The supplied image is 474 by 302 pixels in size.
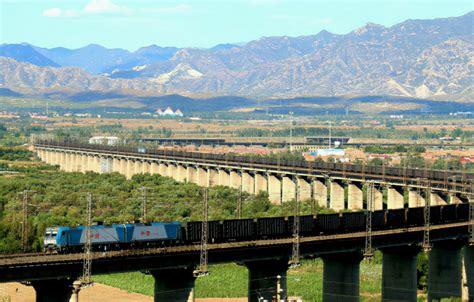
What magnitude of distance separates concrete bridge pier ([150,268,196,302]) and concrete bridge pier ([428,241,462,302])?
946 inches

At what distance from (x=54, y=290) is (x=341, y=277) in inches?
798

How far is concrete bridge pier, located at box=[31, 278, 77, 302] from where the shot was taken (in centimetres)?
5216

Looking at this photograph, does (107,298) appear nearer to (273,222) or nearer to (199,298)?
(199,298)

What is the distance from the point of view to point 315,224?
65.9 meters

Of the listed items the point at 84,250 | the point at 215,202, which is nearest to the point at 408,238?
the point at 84,250

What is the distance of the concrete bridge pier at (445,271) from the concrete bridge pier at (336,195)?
47783mm

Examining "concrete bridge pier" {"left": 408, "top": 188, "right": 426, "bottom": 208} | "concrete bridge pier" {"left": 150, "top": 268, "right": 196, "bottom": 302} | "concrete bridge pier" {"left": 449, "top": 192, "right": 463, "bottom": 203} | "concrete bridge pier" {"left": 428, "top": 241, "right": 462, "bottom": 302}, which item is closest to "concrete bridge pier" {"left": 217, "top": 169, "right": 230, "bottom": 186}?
"concrete bridge pier" {"left": 408, "top": 188, "right": 426, "bottom": 208}

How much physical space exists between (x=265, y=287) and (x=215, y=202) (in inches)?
2289

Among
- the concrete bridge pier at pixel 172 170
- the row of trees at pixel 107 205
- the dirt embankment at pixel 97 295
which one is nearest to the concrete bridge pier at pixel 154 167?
the concrete bridge pier at pixel 172 170

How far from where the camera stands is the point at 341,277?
65.7 m

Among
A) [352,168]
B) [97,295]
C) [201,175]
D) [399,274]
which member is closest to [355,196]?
[352,168]

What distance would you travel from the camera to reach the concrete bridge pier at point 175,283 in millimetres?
57062

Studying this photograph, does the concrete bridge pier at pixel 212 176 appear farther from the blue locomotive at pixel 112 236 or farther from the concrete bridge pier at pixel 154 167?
the blue locomotive at pixel 112 236

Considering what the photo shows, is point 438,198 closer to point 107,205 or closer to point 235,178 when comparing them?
point 107,205
